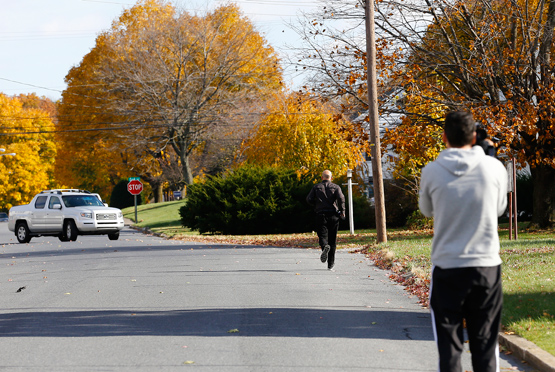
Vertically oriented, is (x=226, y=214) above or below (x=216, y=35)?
below

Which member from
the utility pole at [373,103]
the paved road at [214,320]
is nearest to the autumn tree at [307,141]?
the utility pole at [373,103]

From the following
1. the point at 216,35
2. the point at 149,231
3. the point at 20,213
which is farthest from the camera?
the point at 216,35

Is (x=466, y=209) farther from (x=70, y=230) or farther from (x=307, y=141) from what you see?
(x=307, y=141)

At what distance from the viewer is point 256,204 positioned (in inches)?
1216

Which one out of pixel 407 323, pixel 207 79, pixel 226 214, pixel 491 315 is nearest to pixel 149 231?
pixel 226 214

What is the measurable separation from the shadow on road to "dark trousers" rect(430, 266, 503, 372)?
10.0 ft

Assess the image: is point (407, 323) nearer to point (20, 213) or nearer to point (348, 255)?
point (348, 255)

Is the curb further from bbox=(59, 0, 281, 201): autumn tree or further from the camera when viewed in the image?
bbox=(59, 0, 281, 201): autumn tree

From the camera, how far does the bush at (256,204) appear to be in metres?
31.2

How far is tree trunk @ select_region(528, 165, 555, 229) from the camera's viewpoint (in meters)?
23.3

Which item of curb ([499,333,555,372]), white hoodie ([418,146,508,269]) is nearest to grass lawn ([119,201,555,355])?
curb ([499,333,555,372])

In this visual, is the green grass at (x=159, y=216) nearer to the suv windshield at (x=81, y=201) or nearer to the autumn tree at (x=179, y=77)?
the autumn tree at (x=179, y=77)

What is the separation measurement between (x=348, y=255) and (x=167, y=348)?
1165 cm

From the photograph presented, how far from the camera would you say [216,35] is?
150 feet
